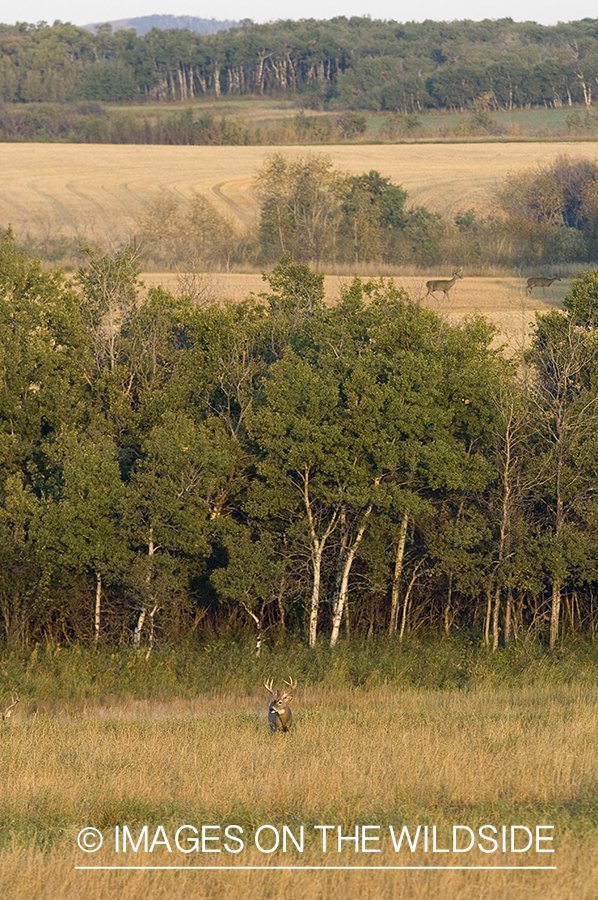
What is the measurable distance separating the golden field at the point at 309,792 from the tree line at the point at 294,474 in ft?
17.5

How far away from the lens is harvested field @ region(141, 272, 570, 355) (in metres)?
45.0

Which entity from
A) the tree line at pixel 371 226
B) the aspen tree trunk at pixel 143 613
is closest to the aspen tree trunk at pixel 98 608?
the aspen tree trunk at pixel 143 613

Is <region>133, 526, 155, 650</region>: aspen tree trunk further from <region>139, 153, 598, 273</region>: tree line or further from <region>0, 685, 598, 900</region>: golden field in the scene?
<region>139, 153, 598, 273</region>: tree line

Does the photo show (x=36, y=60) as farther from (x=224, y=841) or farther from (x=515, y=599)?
(x=224, y=841)

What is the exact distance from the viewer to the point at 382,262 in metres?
64.4

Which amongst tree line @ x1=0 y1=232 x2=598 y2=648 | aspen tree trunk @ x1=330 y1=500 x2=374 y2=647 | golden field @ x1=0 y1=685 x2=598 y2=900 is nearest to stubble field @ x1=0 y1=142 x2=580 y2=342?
tree line @ x1=0 y1=232 x2=598 y2=648

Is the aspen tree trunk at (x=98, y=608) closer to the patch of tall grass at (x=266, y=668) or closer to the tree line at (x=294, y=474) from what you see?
the tree line at (x=294, y=474)

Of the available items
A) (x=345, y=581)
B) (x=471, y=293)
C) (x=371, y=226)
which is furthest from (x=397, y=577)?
(x=371, y=226)

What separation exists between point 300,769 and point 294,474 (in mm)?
12928

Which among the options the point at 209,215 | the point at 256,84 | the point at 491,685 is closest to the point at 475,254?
the point at 209,215

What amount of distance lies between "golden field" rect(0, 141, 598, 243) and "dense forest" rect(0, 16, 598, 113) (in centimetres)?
2667

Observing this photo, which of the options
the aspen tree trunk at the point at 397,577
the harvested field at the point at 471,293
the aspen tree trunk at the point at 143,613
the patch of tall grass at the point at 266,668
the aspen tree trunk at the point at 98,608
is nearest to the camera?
the patch of tall grass at the point at 266,668

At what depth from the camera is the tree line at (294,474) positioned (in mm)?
25812

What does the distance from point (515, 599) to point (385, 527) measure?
4.53m
